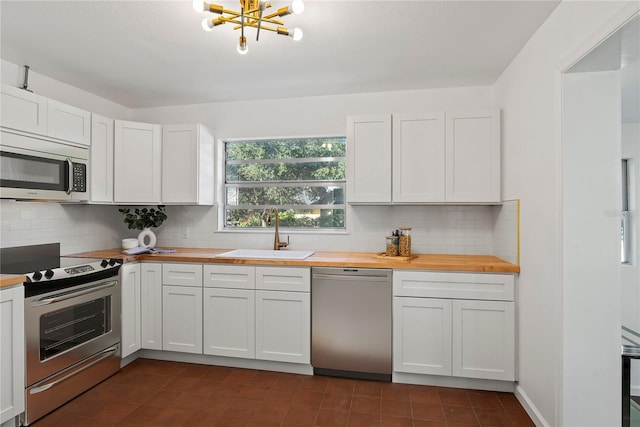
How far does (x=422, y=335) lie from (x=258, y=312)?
52.3 inches

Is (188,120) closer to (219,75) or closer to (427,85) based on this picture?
(219,75)

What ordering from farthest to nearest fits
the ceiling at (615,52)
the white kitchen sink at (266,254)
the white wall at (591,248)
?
the white kitchen sink at (266,254)
the white wall at (591,248)
the ceiling at (615,52)

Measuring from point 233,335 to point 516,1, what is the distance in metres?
3.04

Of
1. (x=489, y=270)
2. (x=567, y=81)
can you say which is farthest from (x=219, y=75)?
(x=489, y=270)

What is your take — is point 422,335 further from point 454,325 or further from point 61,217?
point 61,217

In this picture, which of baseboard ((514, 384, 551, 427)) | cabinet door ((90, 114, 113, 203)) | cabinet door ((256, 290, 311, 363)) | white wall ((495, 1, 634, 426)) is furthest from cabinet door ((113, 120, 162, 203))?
baseboard ((514, 384, 551, 427))

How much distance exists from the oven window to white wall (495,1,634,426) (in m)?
3.13

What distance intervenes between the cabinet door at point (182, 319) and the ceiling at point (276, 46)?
6.16ft

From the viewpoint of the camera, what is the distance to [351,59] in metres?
2.62

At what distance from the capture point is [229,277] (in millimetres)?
2961

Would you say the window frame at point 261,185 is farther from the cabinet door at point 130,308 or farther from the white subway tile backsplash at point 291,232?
the cabinet door at point 130,308

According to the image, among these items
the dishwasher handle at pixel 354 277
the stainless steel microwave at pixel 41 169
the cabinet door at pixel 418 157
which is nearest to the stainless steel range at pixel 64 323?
the stainless steel microwave at pixel 41 169

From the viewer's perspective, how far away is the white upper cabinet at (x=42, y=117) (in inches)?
93.6

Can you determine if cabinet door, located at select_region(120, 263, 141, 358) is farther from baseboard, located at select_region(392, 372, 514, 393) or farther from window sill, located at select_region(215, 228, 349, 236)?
baseboard, located at select_region(392, 372, 514, 393)
